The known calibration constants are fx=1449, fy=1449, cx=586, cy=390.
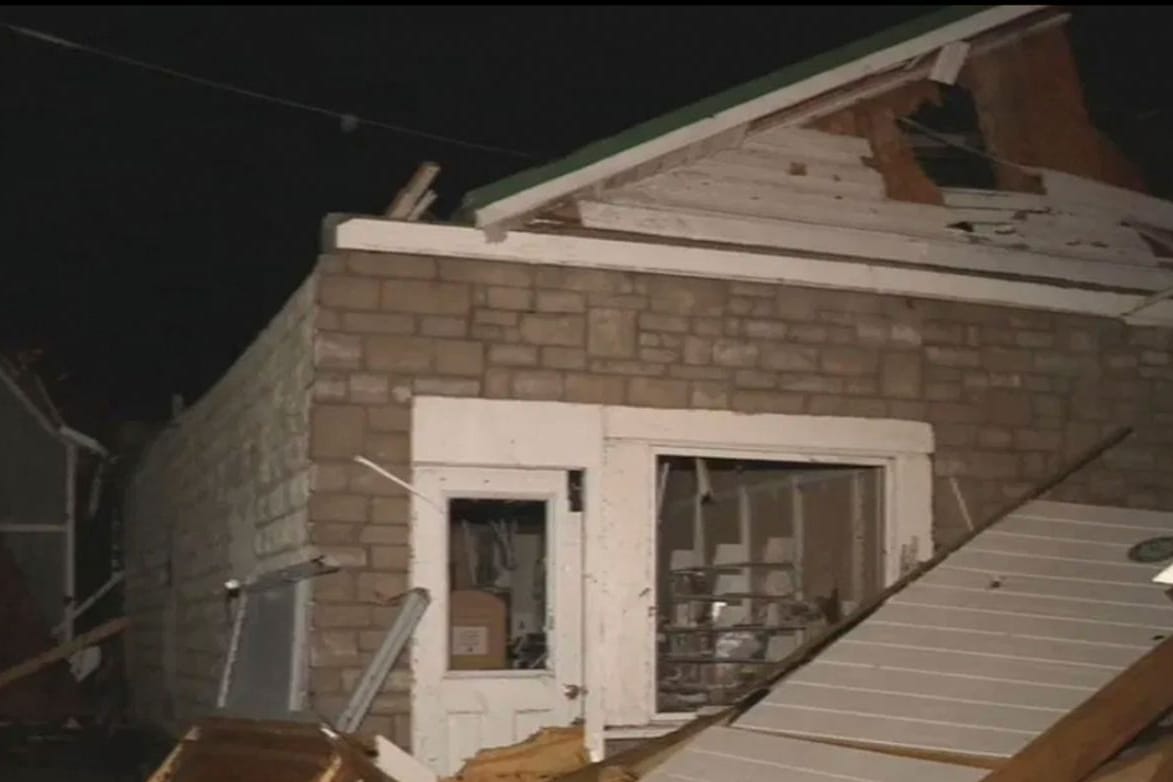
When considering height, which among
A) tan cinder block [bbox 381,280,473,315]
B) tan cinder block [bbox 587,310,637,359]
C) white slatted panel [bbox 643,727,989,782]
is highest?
tan cinder block [bbox 381,280,473,315]

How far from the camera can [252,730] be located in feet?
20.8

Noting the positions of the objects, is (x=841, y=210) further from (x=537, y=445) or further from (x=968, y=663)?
(x=968, y=663)

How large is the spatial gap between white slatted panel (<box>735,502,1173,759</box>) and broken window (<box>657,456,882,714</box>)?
1.26m

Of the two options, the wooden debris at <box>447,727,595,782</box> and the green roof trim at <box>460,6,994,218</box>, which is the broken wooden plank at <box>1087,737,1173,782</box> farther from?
the green roof trim at <box>460,6,994,218</box>

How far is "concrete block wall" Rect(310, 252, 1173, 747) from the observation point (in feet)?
22.5

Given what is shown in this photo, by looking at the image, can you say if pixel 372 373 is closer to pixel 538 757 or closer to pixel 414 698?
pixel 414 698

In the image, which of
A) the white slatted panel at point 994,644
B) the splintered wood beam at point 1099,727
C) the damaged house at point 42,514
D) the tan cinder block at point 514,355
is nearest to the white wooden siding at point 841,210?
the tan cinder block at point 514,355

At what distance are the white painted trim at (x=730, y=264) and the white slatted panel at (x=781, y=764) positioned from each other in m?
2.56

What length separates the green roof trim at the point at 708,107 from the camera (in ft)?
23.6

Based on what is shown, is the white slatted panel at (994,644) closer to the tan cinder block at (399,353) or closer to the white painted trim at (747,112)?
the tan cinder block at (399,353)

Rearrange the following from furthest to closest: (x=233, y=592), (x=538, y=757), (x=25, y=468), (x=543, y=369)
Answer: (x=25, y=468) → (x=233, y=592) → (x=543, y=369) → (x=538, y=757)

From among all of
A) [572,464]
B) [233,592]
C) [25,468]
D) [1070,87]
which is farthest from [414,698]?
[25,468]

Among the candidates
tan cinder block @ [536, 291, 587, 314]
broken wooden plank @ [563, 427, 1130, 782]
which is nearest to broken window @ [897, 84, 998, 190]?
broken wooden plank @ [563, 427, 1130, 782]

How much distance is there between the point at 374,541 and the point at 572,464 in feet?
3.50
